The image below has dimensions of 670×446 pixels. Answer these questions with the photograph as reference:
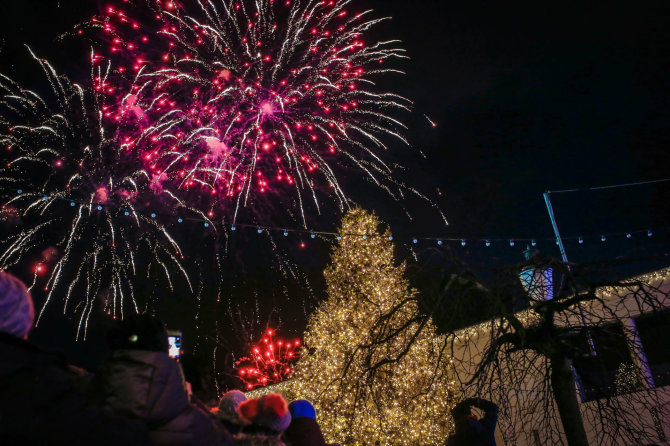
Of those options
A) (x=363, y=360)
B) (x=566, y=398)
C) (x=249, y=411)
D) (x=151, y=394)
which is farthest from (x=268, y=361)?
(x=151, y=394)

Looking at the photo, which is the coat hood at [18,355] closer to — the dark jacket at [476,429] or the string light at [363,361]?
the dark jacket at [476,429]

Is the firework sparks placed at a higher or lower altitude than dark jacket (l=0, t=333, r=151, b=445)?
higher

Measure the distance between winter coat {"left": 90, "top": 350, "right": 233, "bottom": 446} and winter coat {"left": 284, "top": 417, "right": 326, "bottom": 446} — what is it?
1.91 m

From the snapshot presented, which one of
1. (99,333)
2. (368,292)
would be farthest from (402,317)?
(99,333)

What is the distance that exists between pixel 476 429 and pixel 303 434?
2637 mm

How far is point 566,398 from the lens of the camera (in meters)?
4.15

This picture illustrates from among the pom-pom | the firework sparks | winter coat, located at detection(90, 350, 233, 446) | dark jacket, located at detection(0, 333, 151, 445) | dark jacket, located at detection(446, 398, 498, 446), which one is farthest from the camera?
the firework sparks

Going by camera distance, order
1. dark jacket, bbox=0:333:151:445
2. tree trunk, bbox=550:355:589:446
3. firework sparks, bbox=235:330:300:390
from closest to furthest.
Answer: dark jacket, bbox=0:333:151:445
tree trunk, bbox=550:355:589:446
firework sparks, bbox=235:330:300:390

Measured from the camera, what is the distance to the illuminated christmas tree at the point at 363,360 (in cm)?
1049

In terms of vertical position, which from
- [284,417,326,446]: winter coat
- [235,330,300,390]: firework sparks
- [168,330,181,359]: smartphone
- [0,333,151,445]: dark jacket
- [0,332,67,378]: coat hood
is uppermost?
[235,330,300,390]: firework sparks

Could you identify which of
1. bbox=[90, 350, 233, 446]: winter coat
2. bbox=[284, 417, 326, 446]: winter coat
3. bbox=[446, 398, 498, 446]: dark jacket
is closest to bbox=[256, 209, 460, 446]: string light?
bbox=[446, 398, 498, 446]: dark jacket

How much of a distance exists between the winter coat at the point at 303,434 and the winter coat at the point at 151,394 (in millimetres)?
1911

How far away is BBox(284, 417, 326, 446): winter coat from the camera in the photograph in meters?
3.64

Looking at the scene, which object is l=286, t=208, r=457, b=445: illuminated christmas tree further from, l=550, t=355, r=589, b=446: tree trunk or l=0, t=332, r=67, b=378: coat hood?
l=0, t=332, r=67, b=378: coat hood
